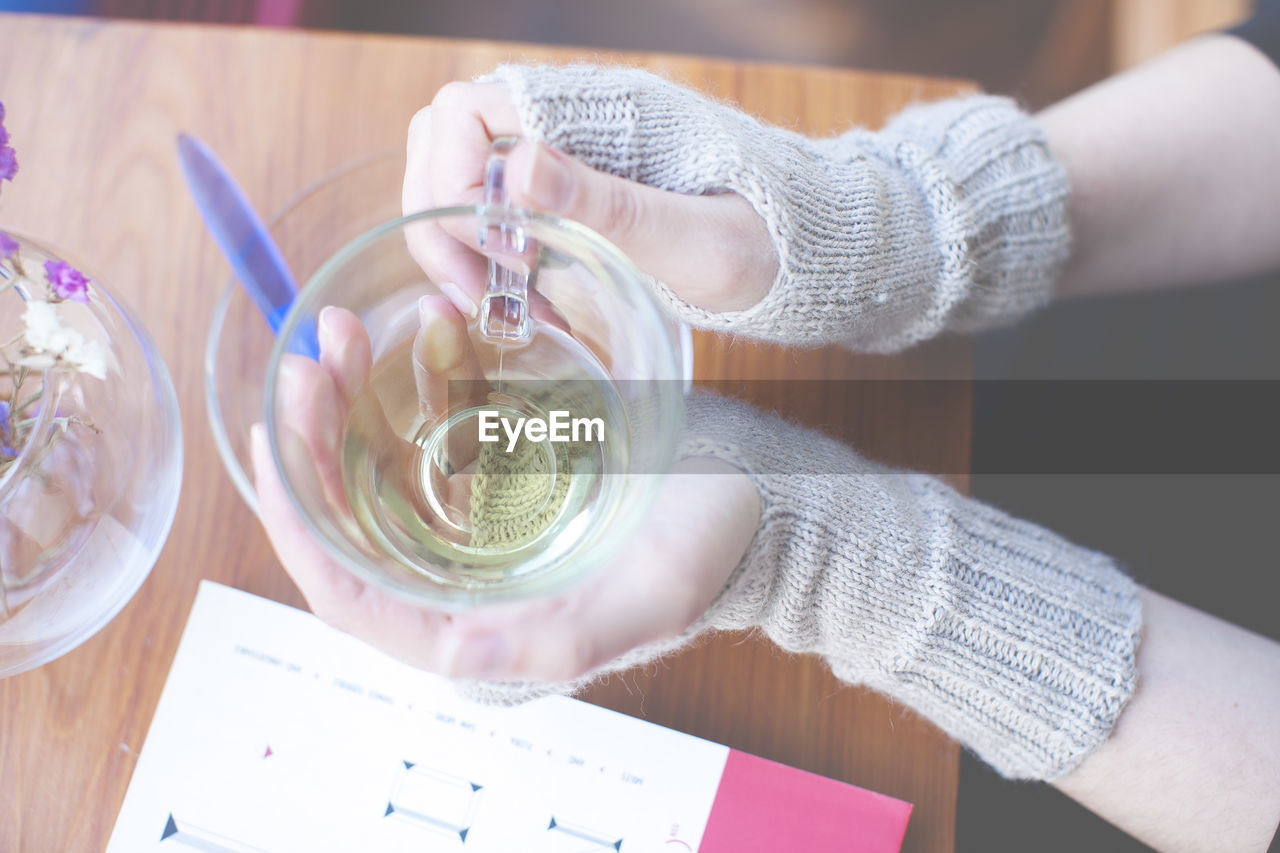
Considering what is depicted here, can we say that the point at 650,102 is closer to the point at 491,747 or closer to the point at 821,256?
the point at 821,256

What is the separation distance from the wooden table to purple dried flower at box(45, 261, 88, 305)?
0.46ft

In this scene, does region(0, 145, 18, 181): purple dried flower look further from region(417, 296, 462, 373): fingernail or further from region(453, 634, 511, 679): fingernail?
region(453, 634, 511, 679): fingernail

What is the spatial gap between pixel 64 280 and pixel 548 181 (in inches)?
9.9

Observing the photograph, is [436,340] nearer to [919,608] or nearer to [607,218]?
[607,218]

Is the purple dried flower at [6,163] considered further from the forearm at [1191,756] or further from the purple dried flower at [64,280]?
the forearm at [1191,756]

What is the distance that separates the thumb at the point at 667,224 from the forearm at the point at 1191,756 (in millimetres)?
357

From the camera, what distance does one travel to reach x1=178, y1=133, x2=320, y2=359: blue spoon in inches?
21.5

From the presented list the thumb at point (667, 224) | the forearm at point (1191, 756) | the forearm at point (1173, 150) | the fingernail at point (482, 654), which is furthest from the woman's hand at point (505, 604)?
the forearm at point (1173, 150)

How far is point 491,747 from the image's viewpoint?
0.50m

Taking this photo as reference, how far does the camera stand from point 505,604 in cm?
36

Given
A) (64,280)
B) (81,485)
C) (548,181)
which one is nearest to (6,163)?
(64,280)

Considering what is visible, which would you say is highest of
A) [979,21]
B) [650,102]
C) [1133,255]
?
[979,21]

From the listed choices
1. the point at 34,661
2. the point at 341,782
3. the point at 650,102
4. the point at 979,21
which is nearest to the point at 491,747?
the point at 341,782

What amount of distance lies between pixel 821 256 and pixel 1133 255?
337 millimetres
